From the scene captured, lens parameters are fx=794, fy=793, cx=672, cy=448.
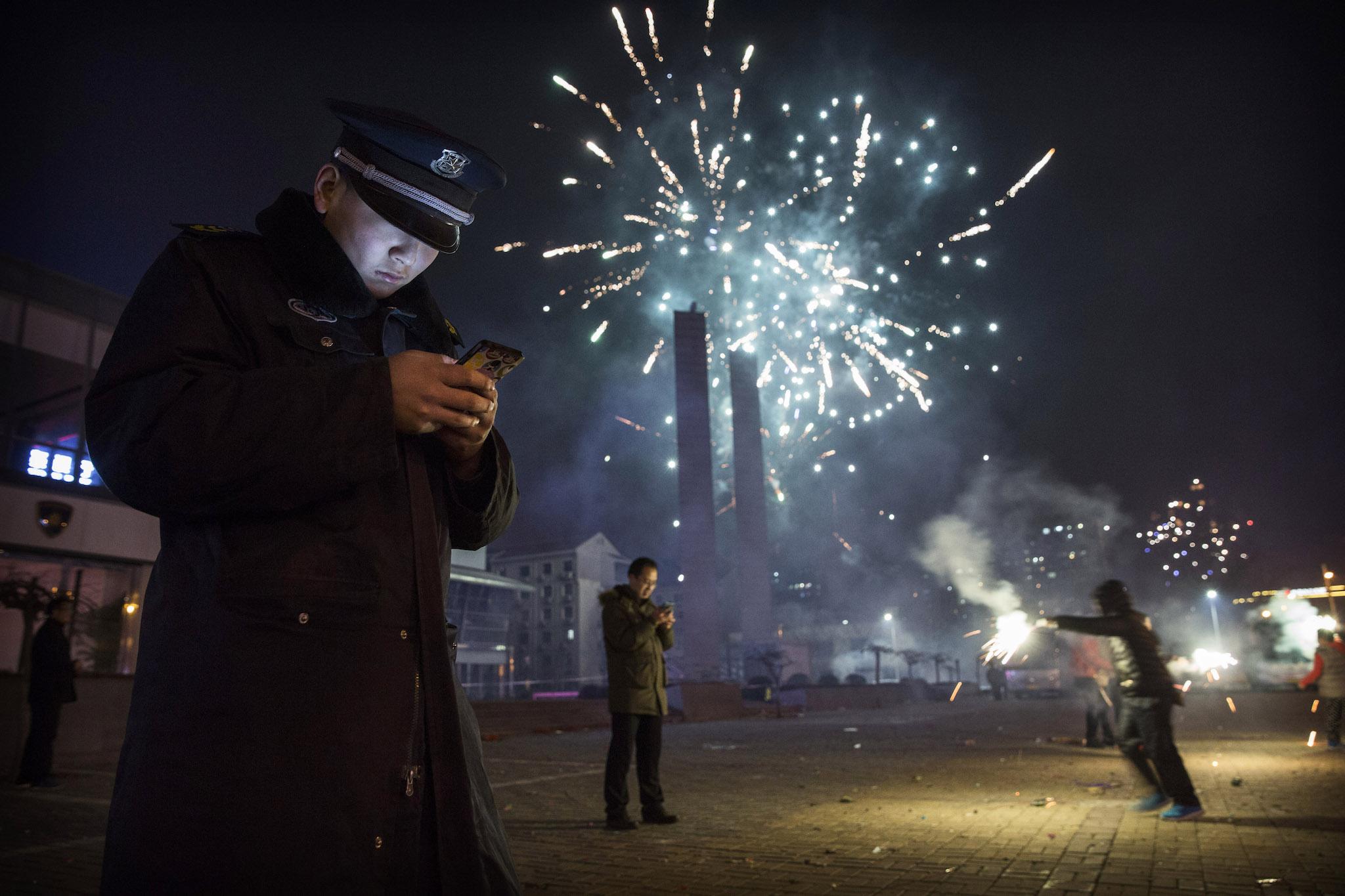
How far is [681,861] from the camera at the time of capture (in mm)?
4977

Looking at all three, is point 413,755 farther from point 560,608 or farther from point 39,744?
point 560,608

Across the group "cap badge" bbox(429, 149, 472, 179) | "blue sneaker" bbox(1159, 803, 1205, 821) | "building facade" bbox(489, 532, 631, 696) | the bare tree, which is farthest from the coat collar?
"building facade" bbox(489, 532, 631, 696)

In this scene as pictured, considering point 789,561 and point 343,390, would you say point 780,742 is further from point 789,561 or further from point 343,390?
point 789,561

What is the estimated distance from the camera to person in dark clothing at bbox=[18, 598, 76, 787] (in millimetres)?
8297

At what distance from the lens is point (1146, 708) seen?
22.0ft

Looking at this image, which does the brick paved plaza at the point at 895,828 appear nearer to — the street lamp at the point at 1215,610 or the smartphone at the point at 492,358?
the smartphone at the point at 492,358

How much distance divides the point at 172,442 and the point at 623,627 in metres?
5.99

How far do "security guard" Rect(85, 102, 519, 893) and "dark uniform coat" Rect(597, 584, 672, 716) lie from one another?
5346 millimetres

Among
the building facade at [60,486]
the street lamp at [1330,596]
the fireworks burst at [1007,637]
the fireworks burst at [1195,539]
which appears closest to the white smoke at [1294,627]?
the fireworks burst at [1195,539]

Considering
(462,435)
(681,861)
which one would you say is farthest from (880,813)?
(462,435)

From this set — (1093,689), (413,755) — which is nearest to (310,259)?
(413,755)

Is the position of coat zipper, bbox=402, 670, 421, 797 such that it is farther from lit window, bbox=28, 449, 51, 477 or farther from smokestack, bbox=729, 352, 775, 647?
smokestack, bbox=729, 352, 775, 647

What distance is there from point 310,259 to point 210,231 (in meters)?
0.18

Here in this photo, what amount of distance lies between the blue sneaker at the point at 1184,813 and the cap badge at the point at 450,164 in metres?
7.13
